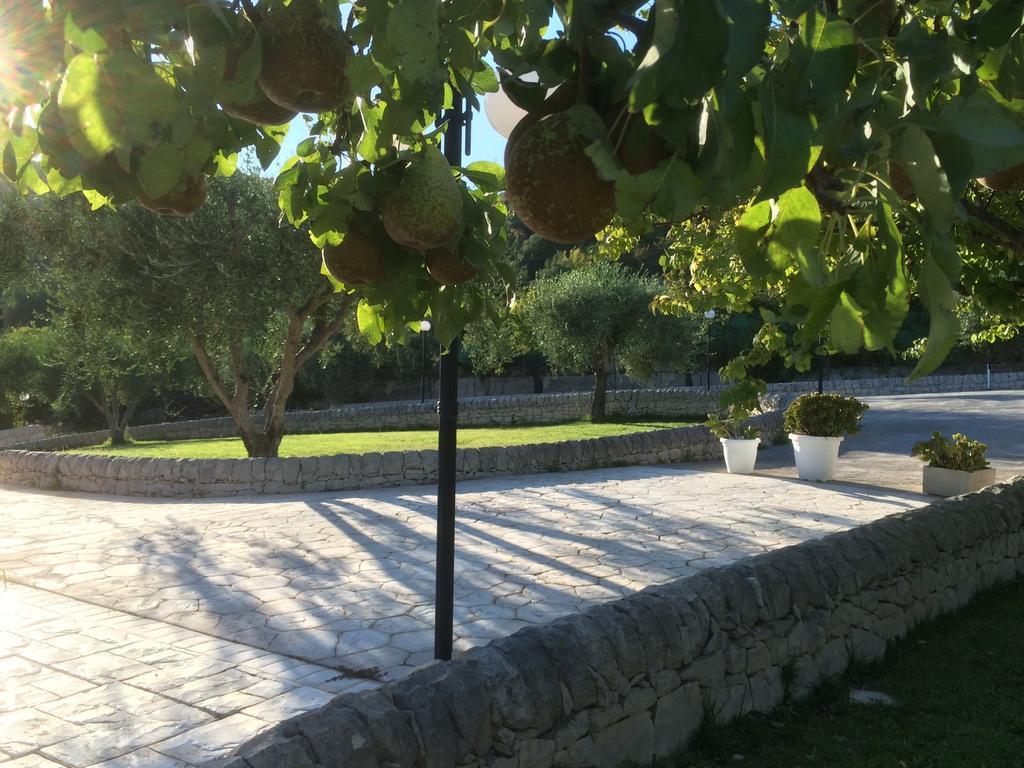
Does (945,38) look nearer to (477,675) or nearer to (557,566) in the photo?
(477,675)

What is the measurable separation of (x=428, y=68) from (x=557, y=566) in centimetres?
633

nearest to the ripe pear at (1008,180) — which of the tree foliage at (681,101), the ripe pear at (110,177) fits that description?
the tree foliage at (681,101)

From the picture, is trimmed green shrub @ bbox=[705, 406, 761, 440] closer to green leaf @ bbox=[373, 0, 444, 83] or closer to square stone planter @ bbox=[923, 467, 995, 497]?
square stone planter @ bbox=[923, 467, 995, 497]

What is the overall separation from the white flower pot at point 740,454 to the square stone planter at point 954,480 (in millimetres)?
2711

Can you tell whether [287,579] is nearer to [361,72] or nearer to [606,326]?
[361,72]

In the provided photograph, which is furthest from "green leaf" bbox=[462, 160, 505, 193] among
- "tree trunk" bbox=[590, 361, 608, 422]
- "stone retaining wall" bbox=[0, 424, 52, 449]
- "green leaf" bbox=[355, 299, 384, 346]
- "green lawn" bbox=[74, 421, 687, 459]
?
"stone retaining wall" bbox=[0, 424, 52, 449]

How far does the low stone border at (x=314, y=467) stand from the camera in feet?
39.3

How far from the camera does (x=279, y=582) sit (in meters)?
6.77

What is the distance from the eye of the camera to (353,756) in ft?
8.13

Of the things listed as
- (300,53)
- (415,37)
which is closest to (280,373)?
(300,53)

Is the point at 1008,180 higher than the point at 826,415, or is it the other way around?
the point at 1008,180

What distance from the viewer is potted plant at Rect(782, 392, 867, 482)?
11.7 metres

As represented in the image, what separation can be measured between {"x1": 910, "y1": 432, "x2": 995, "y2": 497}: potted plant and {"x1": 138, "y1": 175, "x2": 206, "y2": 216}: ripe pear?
421 inches

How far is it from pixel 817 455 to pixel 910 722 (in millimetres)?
7827
